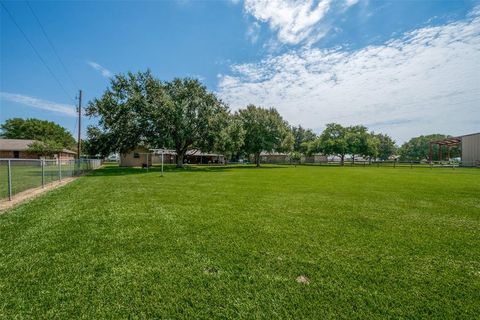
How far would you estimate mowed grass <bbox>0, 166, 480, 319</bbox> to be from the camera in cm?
262

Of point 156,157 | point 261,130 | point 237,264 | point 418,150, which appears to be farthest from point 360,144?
point 237,264

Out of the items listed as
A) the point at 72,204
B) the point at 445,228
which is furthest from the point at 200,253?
the point at 72,204

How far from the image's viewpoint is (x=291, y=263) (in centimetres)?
364

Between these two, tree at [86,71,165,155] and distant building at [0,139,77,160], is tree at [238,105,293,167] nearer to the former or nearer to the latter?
tree at [86,71,165,155]

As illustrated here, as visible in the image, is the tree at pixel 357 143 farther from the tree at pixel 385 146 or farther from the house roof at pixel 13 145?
the house roof at pixel 13 145

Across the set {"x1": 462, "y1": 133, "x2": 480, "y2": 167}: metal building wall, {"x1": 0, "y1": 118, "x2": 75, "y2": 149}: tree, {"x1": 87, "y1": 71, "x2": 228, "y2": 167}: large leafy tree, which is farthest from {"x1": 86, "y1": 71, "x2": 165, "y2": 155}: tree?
{"x1": 462, "y1": 133, "x2": 480, "y2": 167}: metal building wall

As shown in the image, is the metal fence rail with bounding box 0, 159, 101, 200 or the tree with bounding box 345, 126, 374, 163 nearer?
the metal fence rail with bounding box 0, 159, 101, 200

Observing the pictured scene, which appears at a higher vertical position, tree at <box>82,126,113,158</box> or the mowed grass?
tree at <box>82,126,113,158</box>

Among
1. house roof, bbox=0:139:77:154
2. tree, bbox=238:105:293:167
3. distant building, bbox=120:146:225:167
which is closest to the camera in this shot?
distant building, bbox=120:146:225:167

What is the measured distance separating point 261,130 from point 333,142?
22.9 metres

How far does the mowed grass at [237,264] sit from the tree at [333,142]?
51.9m

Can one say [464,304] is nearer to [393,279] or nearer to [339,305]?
[393,279]

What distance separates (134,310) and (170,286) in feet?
1.62

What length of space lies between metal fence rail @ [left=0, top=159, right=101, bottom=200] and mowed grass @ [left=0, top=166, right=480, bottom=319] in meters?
3.56
